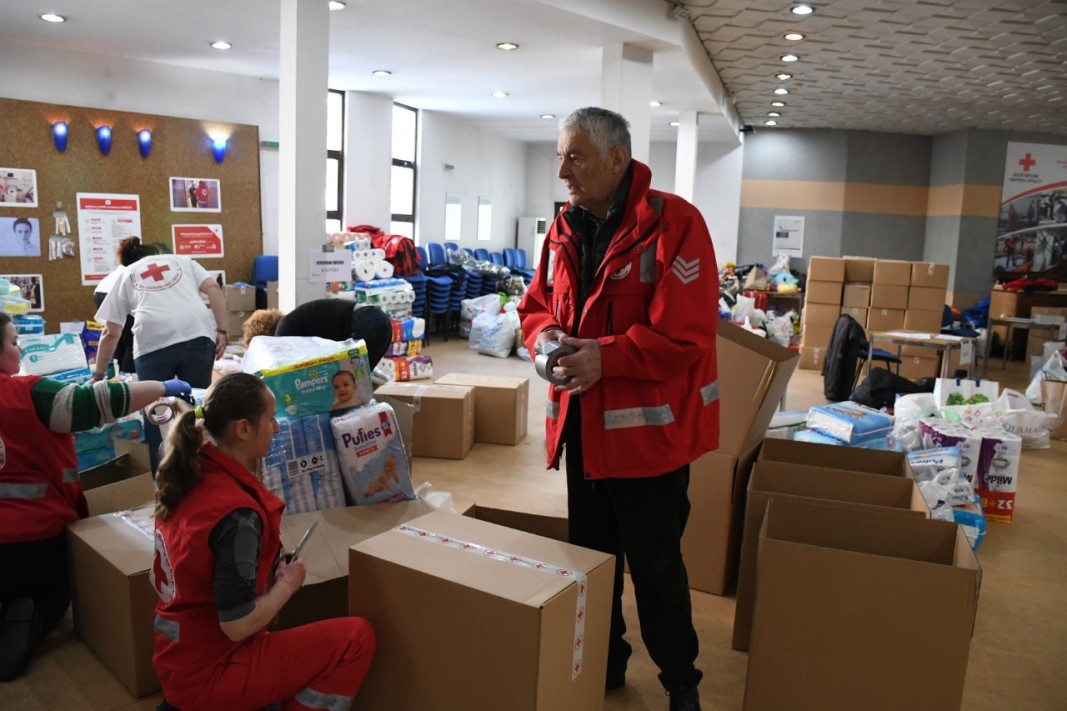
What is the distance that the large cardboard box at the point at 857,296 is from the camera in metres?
8.48

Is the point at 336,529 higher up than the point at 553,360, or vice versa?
the point at 553,360

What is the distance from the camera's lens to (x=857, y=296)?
852 cm

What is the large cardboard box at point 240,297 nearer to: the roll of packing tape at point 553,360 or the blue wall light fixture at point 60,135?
the blue wall light fixture at point 60,135

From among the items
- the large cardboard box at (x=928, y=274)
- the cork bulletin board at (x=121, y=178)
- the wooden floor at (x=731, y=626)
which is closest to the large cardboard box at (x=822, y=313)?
the large cardboard box at (x=928, y=274)

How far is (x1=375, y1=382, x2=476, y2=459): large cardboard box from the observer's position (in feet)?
14.5

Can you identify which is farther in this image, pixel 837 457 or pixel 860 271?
pixel 860 271

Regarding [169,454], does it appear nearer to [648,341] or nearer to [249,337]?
[648,341]

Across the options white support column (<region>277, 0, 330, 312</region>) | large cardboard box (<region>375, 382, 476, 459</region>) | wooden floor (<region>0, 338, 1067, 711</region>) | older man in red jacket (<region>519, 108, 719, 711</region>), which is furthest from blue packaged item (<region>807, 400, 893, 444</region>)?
white support column (<region>277, 0, 330, 312</region>)

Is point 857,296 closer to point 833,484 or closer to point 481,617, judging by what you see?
point 833,484

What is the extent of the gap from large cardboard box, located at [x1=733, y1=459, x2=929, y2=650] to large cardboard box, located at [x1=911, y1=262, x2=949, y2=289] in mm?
6437

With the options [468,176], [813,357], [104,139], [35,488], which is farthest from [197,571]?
[468,176]

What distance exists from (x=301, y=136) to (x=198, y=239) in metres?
4.14

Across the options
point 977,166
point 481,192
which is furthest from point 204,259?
point 977,166

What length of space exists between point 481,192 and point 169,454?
11.8m
